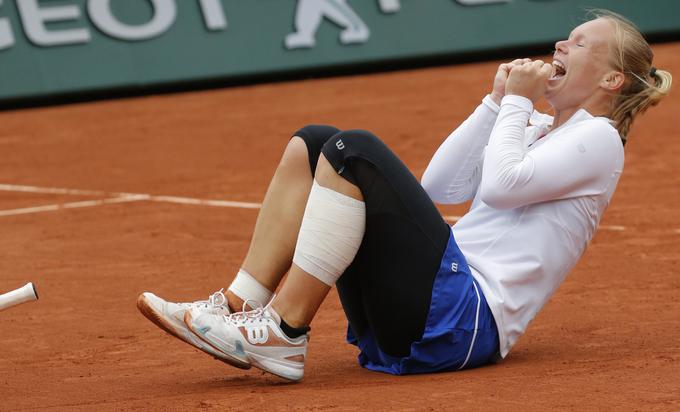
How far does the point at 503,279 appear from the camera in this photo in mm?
4195

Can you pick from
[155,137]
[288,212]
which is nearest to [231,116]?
[155,137]

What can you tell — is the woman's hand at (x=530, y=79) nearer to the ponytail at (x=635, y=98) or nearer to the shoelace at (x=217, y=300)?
the ponytail at (x=635, y=98)

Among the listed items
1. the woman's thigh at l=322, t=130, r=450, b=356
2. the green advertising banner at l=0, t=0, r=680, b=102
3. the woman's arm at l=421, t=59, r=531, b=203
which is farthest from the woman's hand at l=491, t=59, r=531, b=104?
the green advertising banner at l=0, t=0, r=680, b=102

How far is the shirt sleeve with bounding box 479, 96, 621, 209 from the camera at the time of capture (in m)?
4.04

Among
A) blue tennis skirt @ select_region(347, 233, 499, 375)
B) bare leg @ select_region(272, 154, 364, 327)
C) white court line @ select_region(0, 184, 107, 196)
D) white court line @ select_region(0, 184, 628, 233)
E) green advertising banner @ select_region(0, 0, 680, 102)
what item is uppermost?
bare leg @ select_region(272, 154, 364, 327)

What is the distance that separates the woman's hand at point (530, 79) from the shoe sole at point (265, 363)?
45.3 inches

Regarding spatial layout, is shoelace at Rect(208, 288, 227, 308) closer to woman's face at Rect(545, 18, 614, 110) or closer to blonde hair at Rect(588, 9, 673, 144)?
woman's face at Rect(545, 18, 614, 110)

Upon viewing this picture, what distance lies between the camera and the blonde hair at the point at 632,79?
424 centimetres

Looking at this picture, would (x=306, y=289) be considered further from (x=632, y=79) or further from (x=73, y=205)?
(x=73, y=205)

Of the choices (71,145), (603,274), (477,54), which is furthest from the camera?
(477,54)

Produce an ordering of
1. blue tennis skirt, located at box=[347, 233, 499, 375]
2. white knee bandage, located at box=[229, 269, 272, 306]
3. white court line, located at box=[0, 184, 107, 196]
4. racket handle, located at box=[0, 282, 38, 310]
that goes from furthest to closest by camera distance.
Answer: white court line, located at box=[0, 184, 107, 196] < white knee bandage, located at box=[229, 269, 272, 306] < blue tennis skirt, located at box=[347, 233, 499, 375] < racket handle, located at box=[0, 282, 38, 310]

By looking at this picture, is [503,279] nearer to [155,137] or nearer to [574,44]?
[574,44]

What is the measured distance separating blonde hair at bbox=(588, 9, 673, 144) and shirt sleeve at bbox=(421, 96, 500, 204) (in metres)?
0.43

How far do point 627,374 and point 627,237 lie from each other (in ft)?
9.91
